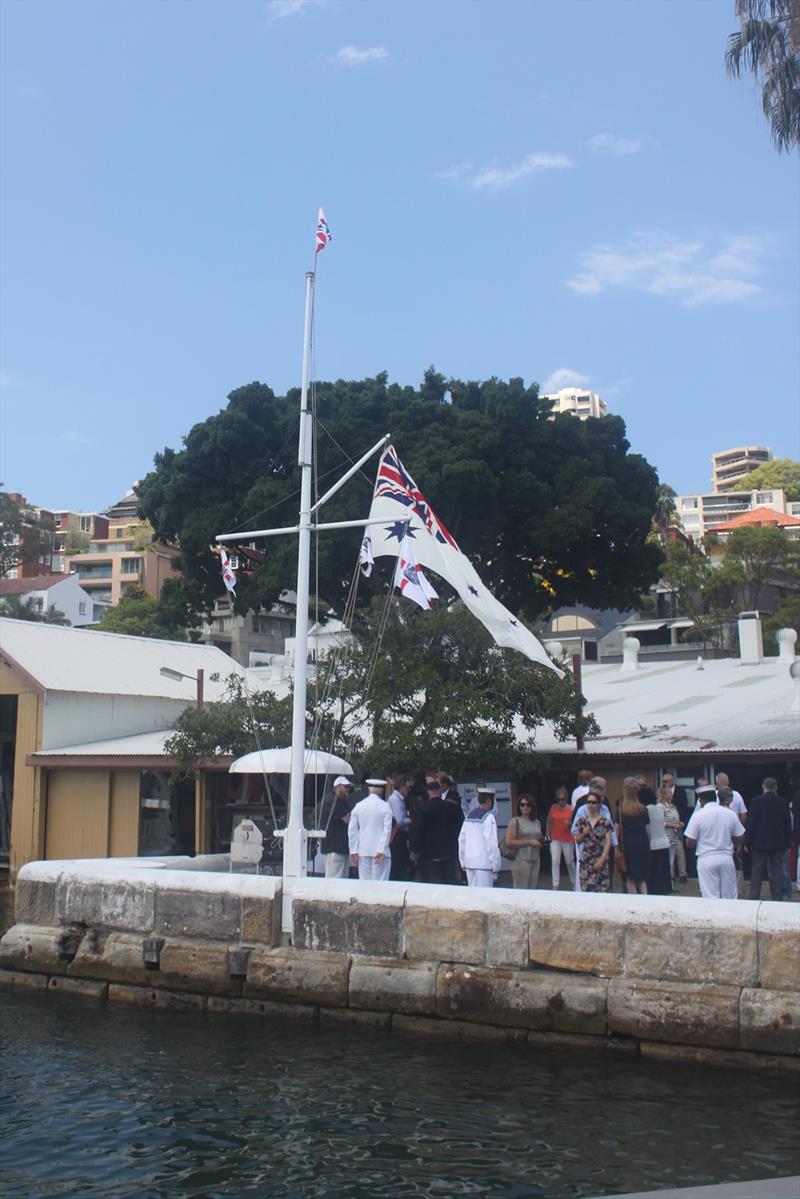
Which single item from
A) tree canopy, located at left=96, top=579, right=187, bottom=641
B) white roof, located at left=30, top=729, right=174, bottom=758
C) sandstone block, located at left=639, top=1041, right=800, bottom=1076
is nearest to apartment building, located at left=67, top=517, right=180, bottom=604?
tree canopy, located at left=96, top=579, right=187, bottom=641

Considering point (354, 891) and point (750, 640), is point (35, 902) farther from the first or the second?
point (750, 640)

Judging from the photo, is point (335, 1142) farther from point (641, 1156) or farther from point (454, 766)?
point (454, 766)

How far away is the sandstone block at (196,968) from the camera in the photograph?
12328 mm

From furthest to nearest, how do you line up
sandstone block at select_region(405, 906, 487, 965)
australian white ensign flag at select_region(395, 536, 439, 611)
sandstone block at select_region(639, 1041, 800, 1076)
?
australian white ensign flag at select_region(395, 536, 439, 611) → sandstone block at select_region(405, 906, 487, 965) → sandstone block at select_region(639, 1041, 800, 1076)

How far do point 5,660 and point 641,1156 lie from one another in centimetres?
2171

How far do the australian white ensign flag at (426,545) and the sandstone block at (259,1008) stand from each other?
16.8 feet

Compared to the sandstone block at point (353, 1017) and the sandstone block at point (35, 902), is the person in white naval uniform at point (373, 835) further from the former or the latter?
the sandstone block at point (35, 902)

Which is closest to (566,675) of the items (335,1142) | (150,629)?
(335,1142)

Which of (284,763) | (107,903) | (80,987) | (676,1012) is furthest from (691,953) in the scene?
(284,763)

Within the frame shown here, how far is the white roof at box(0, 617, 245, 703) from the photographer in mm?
26719

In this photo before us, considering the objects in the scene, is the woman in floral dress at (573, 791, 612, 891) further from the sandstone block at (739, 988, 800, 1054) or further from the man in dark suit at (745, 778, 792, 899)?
the sandstone block at (739, 988, 800, 1054)

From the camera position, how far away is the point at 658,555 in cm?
3609

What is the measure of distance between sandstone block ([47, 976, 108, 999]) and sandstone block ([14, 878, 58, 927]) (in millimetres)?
701

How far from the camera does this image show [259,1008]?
39.5 feet
